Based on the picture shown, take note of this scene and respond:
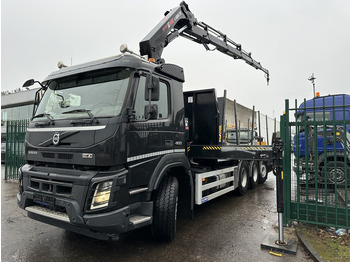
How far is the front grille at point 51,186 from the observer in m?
3.08

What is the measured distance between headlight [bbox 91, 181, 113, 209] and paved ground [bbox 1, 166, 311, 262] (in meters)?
0.97

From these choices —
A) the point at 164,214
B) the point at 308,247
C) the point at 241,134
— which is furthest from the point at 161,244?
the point at 241,134

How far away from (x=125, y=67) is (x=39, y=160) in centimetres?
183

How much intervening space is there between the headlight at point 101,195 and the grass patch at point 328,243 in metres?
3.04

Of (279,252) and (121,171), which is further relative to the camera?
(279,252)

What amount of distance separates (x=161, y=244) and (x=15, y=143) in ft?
26.8

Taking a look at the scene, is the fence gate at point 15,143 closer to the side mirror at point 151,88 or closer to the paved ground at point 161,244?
the paved ground at point 161,244

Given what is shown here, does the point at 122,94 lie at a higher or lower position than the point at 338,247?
higher

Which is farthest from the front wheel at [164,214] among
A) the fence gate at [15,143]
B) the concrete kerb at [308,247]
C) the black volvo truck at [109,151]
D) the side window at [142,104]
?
the fence gate at [15,143]

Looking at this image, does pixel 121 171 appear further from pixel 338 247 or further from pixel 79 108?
pixel 338 247

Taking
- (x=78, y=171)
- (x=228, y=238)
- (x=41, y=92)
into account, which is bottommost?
(x=228, y=238)

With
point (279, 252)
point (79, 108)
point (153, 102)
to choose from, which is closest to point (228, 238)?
point (279, 252)

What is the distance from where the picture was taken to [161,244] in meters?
3.80

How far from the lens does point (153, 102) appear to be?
12.2ft
